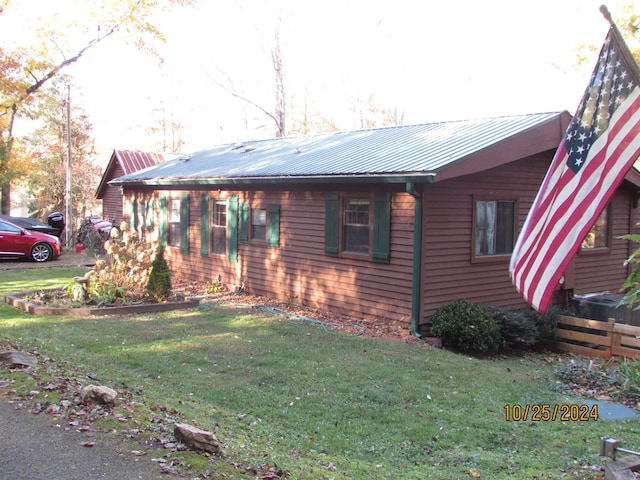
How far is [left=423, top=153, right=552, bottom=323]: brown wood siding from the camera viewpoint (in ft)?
34.5

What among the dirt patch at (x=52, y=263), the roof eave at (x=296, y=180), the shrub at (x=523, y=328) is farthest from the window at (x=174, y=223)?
the shrub at (x=523, y=328)

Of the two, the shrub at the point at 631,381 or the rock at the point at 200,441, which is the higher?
the rock at the point at 200,441

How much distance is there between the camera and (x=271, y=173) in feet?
42.6

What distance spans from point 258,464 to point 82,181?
116 feet

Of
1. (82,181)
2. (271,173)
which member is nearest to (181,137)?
(82,181)

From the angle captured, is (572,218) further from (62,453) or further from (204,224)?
(204,224)

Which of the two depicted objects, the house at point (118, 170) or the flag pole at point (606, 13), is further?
the house at point (118, 170)

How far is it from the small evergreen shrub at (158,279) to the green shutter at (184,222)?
451cm

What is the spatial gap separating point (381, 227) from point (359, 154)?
2.19 m

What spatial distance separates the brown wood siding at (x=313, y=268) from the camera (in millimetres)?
10695

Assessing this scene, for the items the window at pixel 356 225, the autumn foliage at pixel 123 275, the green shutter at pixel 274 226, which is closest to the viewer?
the window at pixel 356 225

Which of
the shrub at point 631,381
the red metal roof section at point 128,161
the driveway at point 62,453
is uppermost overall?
the red metal roof section at point 128,161

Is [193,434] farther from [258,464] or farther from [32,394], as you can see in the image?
[32,394]
